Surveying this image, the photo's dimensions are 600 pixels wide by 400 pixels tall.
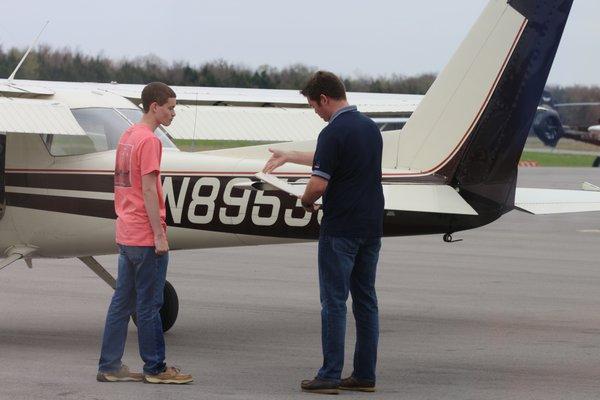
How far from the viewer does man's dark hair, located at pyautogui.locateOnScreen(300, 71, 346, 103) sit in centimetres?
725

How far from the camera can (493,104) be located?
894 cm

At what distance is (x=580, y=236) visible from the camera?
1920 cm

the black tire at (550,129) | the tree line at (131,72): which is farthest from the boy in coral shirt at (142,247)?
the black tire at (550,129)

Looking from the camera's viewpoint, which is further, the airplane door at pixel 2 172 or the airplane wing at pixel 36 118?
the airplane door at pixel 2 172

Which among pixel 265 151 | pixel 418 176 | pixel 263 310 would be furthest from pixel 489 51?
pixel 263 310

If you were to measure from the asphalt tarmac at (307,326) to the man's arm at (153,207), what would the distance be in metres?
0.81

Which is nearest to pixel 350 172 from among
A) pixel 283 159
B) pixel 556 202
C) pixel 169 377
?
pixel 283 159

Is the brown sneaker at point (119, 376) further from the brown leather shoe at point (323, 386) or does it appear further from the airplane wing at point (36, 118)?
the airplane wing at point (36, 118)

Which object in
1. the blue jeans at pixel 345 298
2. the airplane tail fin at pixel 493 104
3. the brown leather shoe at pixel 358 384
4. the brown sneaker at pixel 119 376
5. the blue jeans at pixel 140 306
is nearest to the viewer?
the blue jeans at pixel 345 298

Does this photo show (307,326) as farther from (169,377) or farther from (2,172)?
(169,377)

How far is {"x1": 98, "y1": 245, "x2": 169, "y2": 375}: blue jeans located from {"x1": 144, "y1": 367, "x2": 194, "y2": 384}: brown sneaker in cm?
3

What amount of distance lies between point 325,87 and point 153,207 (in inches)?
46.1

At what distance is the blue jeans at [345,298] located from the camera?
7.24 metres

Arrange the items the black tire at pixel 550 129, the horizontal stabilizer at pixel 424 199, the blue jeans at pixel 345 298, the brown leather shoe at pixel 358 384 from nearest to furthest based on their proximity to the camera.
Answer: the blue jeans at pixel 345 298 → the brown leather shoe at pixel 358 384 → the horizontal stabilizer at pixel 424 199 → the black tire at pixel 550 129
